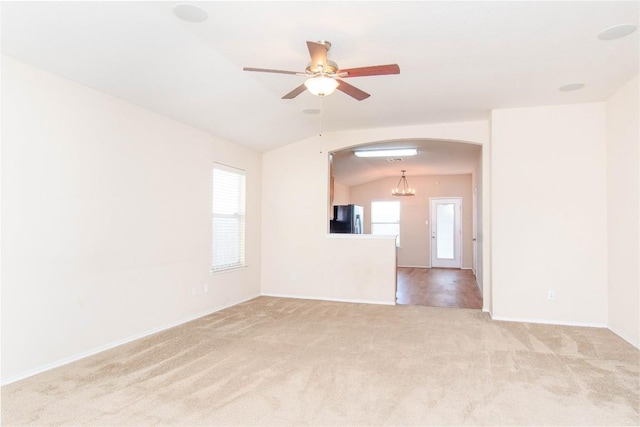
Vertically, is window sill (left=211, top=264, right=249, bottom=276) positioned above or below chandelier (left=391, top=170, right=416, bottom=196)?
below

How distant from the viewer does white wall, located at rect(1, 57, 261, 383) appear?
2842 millimetres

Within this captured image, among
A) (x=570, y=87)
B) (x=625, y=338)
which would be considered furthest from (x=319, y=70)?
(x=625, y=338)

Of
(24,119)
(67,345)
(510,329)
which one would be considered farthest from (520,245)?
(24,119)

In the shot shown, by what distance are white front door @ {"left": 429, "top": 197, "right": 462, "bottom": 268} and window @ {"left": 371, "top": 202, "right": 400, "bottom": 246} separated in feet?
3.31

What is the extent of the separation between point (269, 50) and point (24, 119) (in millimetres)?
1987

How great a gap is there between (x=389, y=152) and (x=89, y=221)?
5386 mm

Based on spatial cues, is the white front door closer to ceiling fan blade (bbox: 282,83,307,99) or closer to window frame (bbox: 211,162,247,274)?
window frame (bbox: 211,162,247,274)

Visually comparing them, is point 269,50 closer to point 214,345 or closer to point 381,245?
point 214,345

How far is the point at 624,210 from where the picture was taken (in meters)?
3.97

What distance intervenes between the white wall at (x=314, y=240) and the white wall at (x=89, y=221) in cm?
160

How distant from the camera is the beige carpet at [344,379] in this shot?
2.31 meters

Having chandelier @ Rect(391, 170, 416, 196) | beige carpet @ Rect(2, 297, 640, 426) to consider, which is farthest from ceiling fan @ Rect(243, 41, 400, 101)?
chandelier @ Rect(391, 170, 416, 196)

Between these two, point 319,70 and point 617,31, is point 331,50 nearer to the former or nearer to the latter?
point 319,70

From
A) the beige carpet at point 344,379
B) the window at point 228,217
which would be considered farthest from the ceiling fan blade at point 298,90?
the window at point 228,217
